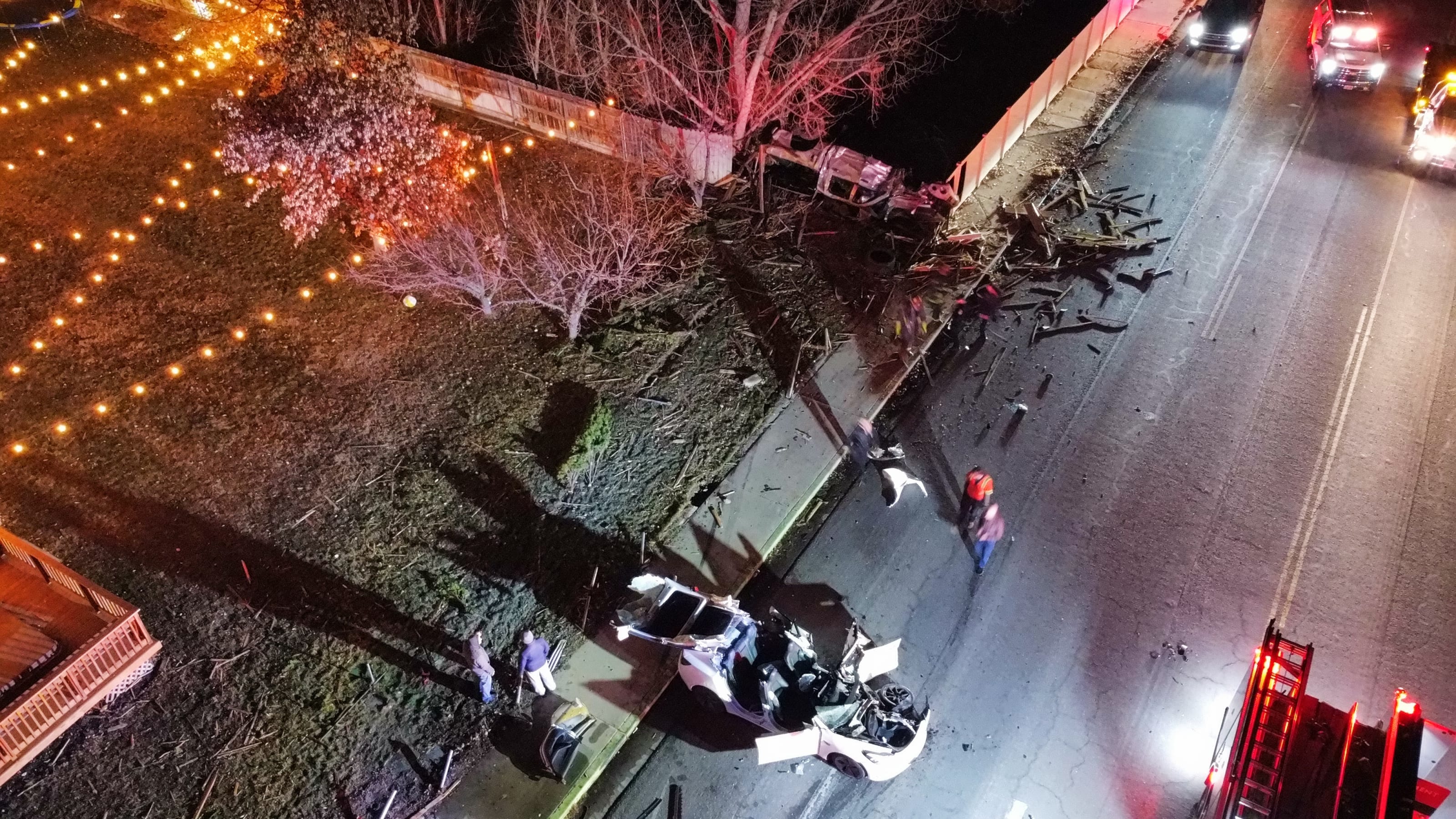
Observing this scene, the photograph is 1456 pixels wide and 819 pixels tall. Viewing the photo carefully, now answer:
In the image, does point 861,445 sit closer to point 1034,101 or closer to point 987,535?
point 987,535

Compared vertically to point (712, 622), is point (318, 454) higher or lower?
lower

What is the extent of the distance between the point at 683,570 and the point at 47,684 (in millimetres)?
6742

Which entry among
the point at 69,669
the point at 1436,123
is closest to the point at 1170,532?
the point at 1436,123

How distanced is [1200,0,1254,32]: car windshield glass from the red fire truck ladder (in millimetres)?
18094

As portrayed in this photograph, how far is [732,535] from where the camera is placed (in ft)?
38.4

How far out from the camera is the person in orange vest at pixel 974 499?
11078 mm

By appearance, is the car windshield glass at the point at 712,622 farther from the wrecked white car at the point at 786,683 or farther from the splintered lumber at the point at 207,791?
the splintered lumber at the point at 207,791

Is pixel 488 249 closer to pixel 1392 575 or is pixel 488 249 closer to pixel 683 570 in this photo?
pixel 683 570

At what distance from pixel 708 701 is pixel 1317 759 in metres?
5.82

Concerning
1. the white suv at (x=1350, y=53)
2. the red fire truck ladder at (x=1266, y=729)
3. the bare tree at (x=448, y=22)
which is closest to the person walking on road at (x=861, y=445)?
the red fire truck ladder at (x=1266, y=729)

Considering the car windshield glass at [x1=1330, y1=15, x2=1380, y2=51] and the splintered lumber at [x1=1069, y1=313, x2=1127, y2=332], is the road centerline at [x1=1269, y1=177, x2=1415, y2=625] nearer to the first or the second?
the splintered lumber at [x1=1069, y1=313, x2=1127, y2=332]

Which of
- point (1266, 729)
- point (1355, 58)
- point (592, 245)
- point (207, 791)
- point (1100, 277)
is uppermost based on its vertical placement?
point (1355, 58)

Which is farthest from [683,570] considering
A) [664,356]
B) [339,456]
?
[339,456]

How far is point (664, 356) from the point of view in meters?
14.0
